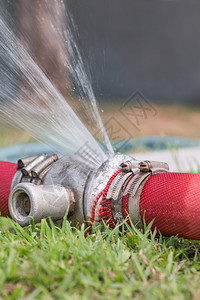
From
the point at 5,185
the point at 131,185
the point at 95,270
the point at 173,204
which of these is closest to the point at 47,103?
the point at 5,185

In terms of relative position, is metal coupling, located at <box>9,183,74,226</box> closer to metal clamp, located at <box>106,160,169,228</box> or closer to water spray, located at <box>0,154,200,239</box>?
water spray, located at <box>0,154,200,239</box>

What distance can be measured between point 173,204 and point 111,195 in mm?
280

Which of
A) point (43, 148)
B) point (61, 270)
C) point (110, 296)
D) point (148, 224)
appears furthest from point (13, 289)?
point (43, 148)

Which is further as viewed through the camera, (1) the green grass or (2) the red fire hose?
(2) the red fire hose

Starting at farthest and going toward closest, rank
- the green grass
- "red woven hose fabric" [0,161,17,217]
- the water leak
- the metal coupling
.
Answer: "red woven hose fabric" [0,161,17,217]
the water leak
the metal coupling
the green grass

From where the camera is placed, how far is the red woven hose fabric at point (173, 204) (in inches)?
61.4

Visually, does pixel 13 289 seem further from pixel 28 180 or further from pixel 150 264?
pixel 28 180

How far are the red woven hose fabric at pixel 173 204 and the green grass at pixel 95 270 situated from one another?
0.25ft

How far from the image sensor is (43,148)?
2238 millimetres

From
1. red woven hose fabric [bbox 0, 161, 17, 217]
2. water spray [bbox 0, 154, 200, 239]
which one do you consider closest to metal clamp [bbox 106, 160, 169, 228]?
water spray [bbox 0, 154, 200, 239]

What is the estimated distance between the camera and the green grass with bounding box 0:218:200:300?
3.79ft

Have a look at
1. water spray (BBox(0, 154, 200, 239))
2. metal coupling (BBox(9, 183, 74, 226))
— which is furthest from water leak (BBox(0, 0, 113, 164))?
metal coupling (BBox(9, 183, 74, 226))

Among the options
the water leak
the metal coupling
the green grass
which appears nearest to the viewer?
the green grass

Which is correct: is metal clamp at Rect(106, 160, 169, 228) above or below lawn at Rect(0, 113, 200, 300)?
above
